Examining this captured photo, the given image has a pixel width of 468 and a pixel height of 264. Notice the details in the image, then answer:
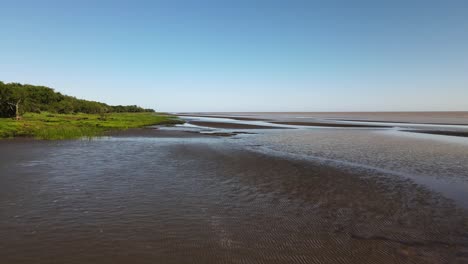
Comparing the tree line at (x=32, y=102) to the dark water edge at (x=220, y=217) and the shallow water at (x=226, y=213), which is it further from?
the dark water edge at (x=220, y=217)

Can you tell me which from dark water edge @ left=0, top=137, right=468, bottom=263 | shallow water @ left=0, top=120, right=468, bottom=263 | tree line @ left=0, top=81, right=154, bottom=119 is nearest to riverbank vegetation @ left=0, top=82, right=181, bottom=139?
tree line @ left=0, top=81, right=154, bottom=119

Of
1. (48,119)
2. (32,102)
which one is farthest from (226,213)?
(32,102)

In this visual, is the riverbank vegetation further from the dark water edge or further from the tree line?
the dark water edge

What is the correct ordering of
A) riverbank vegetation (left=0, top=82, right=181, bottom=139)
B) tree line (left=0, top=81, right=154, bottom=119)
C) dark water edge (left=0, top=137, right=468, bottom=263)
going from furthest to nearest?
tree line (left=0, top=81, right=154, bottom=119) < riverbank vegetation (left=0, top=82, right=181, bottom=139) < dark water edge (left=0, top=137, right=468, bottom=263)

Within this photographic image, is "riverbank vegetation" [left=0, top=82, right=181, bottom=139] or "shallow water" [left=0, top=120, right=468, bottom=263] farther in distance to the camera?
"riverbank vegetation" [left=0, top=82, right=181, bottom=139]

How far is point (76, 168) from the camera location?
1608 centimetres

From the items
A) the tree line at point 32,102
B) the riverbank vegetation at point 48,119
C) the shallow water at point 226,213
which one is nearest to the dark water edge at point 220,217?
the shallow water at point 226,213

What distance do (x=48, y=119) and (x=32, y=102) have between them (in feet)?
128

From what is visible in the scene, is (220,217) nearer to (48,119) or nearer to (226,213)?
(226,213)

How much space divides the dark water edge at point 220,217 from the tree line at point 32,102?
2069 inches

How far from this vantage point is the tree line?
59438mm

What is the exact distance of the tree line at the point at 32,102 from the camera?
59.4 metres

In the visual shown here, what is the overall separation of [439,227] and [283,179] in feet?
23.8

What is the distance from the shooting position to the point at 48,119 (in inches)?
2040
